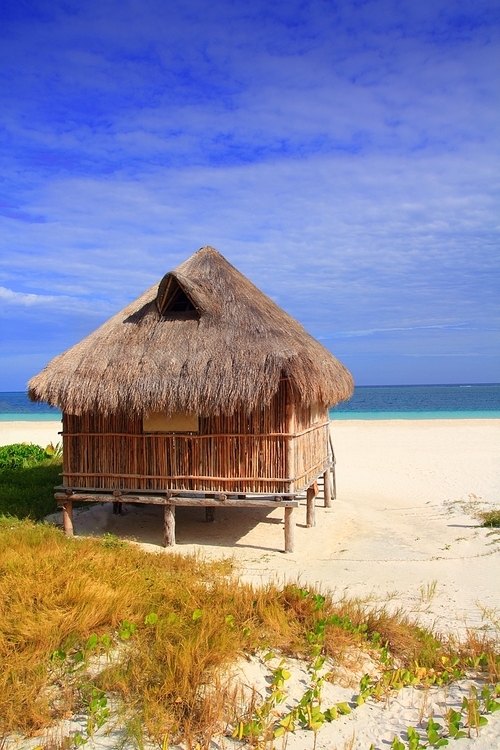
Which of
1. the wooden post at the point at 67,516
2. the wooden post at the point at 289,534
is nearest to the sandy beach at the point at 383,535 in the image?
the wooden post at the point at 289,534

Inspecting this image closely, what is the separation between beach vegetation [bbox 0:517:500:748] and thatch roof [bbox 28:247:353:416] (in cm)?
299

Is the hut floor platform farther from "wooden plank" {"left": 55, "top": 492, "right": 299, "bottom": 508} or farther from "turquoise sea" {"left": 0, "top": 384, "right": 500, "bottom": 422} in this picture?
"turquoise sea" {"left": 0, "top": 384, "right": 500, "bottom": 422}

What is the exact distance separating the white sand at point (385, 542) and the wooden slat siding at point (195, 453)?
3.67 ft

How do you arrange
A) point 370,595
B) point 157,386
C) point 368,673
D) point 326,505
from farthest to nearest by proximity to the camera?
point 326,505 → point 157,386 → point 370,595 → point 368,673

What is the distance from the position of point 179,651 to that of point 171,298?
21.7 ft

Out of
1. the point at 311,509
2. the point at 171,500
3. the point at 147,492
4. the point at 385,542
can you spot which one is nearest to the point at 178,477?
the point at 171,500

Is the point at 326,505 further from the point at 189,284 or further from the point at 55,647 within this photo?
the point at 55,647

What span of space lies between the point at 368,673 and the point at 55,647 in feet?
8.33

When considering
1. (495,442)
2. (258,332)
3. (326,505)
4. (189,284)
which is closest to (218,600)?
(258,332)

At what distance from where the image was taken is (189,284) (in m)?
9.61

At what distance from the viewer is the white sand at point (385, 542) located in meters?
5.90

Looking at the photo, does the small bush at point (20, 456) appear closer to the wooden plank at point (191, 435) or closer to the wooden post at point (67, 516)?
the wooden post at point (67, 516)

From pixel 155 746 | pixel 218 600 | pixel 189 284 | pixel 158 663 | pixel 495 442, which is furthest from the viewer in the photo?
pixel 495 442

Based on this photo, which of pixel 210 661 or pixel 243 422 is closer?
pixel 210 661
